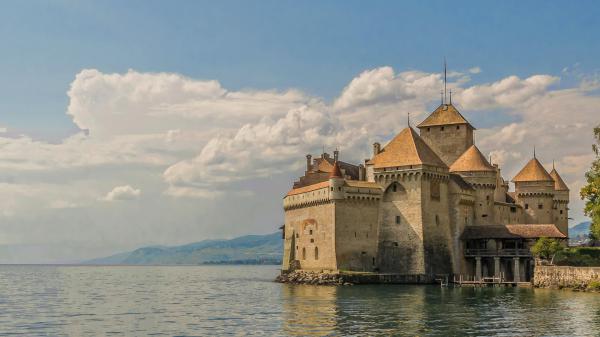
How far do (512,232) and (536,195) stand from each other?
45.8 feet

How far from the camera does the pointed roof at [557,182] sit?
323ft

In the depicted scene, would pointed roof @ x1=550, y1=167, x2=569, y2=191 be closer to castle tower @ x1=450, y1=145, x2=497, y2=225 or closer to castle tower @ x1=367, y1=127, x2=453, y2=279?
castle tower @ x1=450, y1=145, x2=497, y2=225

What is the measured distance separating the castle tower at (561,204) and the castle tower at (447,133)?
1461 centimetres

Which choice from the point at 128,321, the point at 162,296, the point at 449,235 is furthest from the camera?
the point at 449,235

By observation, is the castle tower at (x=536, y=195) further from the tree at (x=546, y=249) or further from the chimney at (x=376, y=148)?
the chimney at (x=376, y=148)

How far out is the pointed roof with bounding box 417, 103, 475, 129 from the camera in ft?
304

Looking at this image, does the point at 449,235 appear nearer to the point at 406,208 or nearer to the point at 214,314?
the point at 406,208

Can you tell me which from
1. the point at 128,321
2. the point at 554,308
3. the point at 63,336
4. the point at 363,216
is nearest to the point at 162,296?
the point at 363,216

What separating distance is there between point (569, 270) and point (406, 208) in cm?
1692

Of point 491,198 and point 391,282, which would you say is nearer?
point 391,282

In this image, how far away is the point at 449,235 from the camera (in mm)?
79875

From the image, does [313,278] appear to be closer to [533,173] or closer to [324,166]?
[324,166]

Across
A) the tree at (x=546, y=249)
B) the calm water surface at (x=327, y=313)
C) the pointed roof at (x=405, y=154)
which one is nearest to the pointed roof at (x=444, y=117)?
the pointed roof at (x=405, y=154)

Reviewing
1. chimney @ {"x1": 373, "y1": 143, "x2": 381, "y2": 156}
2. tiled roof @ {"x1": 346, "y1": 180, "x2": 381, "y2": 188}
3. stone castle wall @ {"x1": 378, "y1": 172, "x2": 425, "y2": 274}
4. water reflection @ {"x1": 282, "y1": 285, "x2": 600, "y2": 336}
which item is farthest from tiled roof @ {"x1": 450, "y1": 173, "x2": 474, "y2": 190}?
water reflection @ {"x1": 282, "y1": 285, "x2": 600, "y2": 336}
